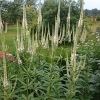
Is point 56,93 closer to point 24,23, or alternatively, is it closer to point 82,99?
point 82,99

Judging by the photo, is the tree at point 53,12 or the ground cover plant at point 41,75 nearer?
the ground cover plant at point 41,75

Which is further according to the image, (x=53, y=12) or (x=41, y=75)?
(x=53, y=12)

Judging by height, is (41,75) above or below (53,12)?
below

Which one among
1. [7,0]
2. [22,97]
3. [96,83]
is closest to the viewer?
[22,97]

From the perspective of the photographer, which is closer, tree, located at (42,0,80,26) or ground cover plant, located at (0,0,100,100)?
ground cover plant, located at (0,0,100,100)

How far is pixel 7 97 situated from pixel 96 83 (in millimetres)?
2721

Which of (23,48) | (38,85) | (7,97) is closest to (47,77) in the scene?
(38,85)

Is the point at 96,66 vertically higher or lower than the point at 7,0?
lower

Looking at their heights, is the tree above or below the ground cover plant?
above

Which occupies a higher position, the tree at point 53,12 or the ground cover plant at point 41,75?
the tree at point 53,12

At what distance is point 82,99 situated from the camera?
15.9 feet

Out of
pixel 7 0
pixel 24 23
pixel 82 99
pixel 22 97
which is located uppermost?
pixel 7 0

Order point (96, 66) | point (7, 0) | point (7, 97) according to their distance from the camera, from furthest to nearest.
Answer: point (7, 0) → point (96, 66) → point (7, 97)

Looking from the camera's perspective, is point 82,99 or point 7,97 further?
point 82,99
